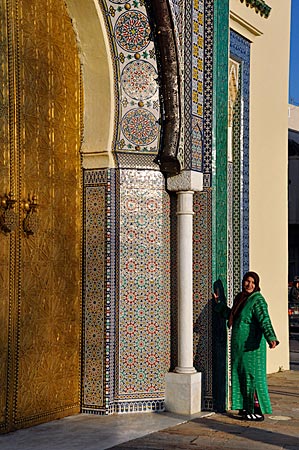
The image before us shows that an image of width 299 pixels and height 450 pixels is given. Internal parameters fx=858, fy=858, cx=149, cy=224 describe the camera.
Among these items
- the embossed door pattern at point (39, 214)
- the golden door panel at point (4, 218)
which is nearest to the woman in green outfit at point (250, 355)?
the embossed door pattern at point (39, 214)

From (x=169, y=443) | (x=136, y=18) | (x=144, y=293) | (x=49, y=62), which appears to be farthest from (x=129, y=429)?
(x=136, y=18)

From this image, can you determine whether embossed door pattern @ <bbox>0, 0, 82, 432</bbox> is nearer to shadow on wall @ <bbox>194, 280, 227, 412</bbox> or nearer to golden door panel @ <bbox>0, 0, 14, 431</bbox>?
golden door panel @ <bbox>0, 0, 14, 431</bbox>

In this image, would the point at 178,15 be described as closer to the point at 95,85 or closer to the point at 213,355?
the point at 95,85

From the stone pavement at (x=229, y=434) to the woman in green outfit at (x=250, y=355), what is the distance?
0.40ft

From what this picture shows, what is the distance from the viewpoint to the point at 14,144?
5.67 metres

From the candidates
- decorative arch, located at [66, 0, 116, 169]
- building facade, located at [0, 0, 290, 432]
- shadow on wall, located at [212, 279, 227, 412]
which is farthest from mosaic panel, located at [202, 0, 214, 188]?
shadow on wall, located at [212, 279, 227, 412]

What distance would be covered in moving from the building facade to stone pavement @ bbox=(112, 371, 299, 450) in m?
0.39

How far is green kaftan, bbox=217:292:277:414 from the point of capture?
20.9 ft

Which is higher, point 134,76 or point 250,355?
point 134,76

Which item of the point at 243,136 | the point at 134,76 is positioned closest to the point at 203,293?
the point at 134,76

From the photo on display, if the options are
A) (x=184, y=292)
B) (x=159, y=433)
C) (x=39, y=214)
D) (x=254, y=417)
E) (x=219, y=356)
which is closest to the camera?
(x=159, y=433)

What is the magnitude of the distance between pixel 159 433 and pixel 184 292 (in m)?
1.23

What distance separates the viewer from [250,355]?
252 inches

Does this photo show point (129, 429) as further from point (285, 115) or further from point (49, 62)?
point (285, 115)
